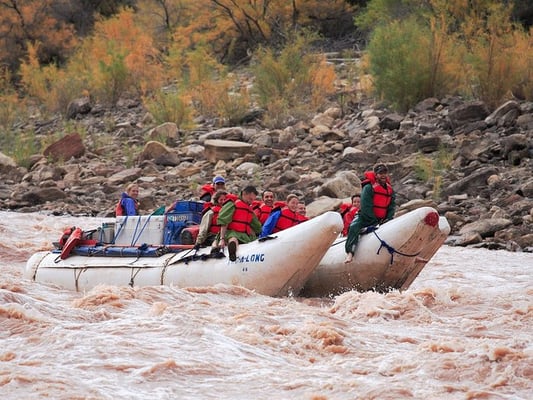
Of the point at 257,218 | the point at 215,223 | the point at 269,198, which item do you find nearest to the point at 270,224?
the point at 257,218

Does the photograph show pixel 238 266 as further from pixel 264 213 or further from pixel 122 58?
pixel 122 58

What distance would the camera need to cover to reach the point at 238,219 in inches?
460

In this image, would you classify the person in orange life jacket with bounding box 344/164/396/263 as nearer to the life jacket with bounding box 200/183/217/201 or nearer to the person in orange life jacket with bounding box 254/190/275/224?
the person in orange life jacket with bounding box 254/190/275/224

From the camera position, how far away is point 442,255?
15.4 metres

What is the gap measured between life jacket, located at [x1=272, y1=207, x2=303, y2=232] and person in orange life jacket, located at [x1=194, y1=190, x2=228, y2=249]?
2.22 feet

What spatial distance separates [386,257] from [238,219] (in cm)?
174

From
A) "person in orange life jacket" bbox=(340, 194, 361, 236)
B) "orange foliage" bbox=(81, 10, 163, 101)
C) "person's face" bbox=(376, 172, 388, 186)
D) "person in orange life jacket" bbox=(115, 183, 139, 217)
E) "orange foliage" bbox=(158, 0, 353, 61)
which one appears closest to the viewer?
"person's face" bbox=(376, 172, 388, 186)

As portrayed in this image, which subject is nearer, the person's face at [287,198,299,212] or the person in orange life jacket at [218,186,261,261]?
the person in orange life jacket at [218,186,261,261]

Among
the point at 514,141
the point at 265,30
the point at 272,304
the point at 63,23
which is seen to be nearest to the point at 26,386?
the point at 272,304

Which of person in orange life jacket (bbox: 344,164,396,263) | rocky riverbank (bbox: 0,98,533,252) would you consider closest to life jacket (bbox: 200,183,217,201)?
person in orange life jacket (bbox: 344,164,396,263)

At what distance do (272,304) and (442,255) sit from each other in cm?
553

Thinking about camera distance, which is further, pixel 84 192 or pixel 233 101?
pixel 233 101

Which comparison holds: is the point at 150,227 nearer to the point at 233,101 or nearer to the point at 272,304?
the point at 272,304

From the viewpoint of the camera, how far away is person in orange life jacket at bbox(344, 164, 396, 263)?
11.3 meters
